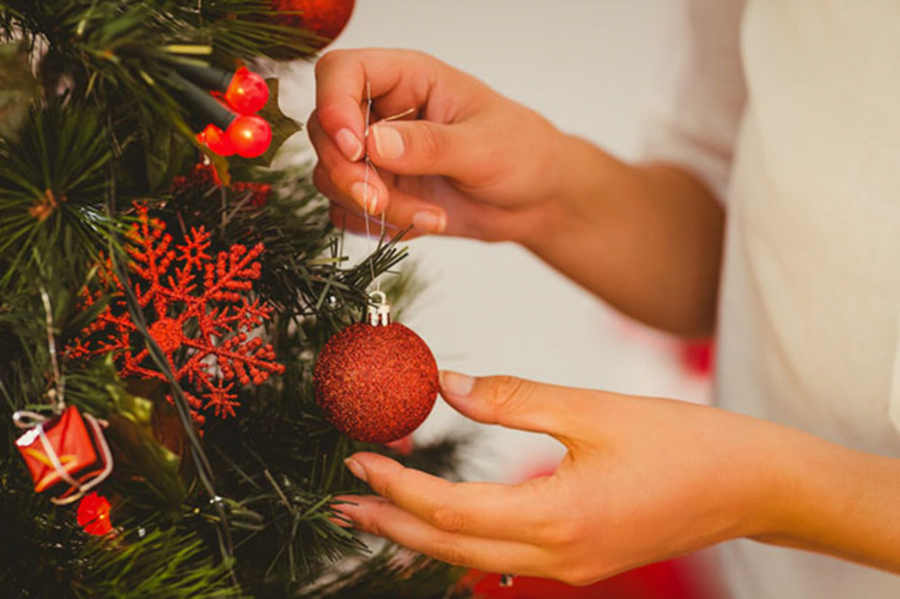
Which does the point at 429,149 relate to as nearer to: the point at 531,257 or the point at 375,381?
the point at 375,381

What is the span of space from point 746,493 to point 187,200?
43cm

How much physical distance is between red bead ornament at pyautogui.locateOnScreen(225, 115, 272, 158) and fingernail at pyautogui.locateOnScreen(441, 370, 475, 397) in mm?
235

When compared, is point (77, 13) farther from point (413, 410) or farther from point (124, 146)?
point (413, 410)

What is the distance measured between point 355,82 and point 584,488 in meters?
0.33

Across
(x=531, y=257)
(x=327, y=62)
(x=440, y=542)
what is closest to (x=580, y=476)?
(x=440, y=542)

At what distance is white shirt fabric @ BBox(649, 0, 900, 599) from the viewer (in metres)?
0.64

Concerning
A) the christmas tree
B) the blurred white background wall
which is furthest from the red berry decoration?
the blurred white background wall

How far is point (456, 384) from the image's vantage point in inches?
21.6

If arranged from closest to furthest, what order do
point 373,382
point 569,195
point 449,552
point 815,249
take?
point 373,382 < point 449,552 < point 815,249 < point 569,195

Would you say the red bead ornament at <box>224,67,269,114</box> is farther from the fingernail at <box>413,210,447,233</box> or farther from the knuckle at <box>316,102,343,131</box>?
the fingernail at <box>413,210,447,233</box>

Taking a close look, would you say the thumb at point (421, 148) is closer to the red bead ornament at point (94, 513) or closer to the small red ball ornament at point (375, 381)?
the small red ball ornament at point (375, 381)

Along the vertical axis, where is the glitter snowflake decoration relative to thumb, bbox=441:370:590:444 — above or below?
above

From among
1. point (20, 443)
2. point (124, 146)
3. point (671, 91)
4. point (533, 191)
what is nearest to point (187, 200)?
point (124, 146)

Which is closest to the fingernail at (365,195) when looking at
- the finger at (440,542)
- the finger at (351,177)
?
the finger at (351,177)
